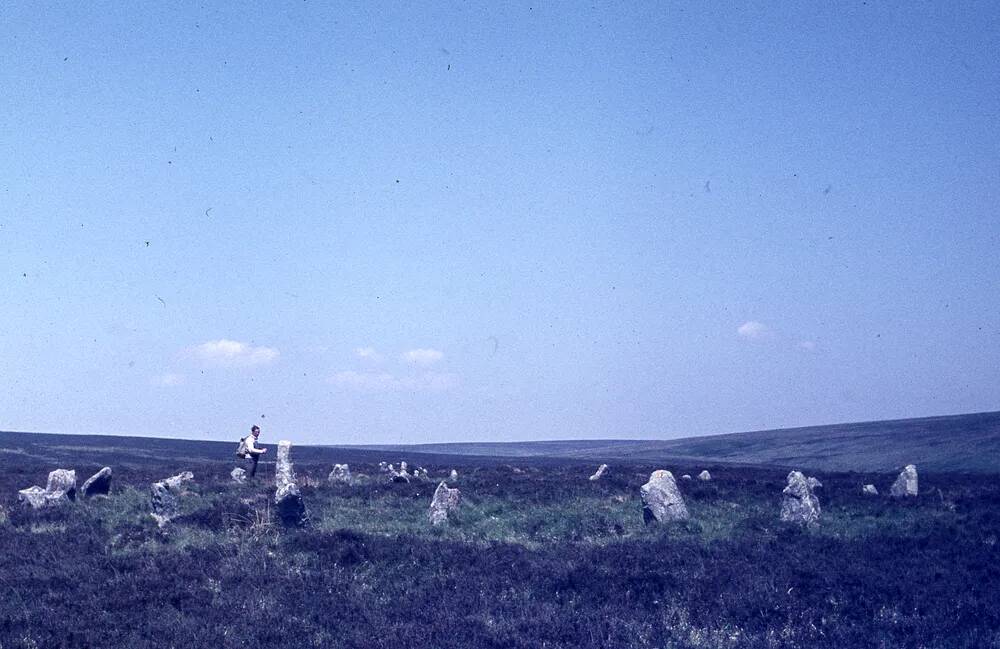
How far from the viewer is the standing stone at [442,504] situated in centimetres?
2002

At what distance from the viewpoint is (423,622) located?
10805 millimetres

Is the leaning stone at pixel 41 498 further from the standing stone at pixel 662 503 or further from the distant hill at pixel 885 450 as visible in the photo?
the distant hill at pixel 885 450

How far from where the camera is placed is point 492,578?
44.0 feet

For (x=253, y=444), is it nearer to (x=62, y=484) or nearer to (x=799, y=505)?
(x=62, y=484)

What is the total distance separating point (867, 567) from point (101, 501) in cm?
2070

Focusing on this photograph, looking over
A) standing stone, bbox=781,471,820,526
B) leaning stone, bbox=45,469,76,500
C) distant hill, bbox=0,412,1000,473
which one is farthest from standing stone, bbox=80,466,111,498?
distant hill, bbox=0,412,1000,473

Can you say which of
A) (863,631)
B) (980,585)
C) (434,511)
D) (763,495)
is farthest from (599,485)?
(863,631)

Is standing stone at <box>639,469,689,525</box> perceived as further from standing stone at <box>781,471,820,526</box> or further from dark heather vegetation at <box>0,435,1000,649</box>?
standing stone at <box>781,471,820,526</box>

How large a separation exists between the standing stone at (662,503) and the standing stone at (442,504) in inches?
215

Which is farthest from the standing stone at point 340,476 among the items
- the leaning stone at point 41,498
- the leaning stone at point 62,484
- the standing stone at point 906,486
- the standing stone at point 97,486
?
the standing stone at point 906,486

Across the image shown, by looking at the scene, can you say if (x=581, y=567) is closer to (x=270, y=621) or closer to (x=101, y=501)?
(x=270, y=621)

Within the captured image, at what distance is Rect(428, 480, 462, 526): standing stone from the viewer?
20016 mm

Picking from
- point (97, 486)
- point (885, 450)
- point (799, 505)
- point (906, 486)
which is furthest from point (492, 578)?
point (885, 450)

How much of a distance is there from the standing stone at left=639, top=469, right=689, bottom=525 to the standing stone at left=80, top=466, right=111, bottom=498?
55.9 ft
